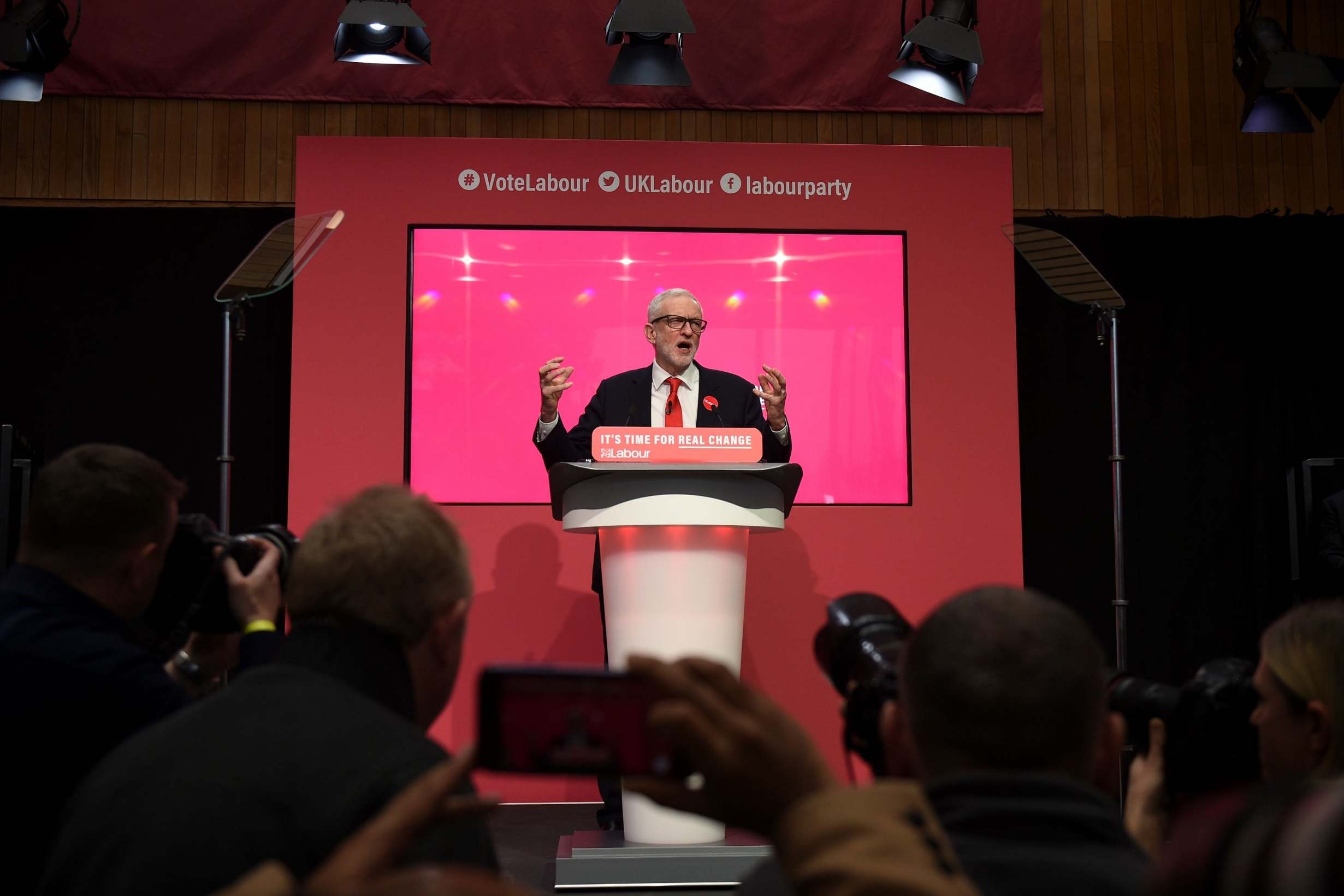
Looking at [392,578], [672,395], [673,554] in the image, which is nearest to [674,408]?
[672,395]

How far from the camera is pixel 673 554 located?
11.3 feet

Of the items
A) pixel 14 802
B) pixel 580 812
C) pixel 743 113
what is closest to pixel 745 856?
pixel 580 812

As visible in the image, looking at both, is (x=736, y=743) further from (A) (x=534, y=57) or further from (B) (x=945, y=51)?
(A) (x=534, y=57)

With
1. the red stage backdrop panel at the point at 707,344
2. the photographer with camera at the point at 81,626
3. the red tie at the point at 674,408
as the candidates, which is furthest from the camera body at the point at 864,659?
the red stage backdrop panel at the point at 707,344

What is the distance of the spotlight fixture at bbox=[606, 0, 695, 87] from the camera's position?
17.2 feet

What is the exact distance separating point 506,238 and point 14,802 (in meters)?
4.21

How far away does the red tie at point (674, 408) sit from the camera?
455cm

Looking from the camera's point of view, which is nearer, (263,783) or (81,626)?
(263,783)

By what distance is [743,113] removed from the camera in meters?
6.17

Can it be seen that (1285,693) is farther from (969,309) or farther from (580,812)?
(969,309)

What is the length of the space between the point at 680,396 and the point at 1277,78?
295cm

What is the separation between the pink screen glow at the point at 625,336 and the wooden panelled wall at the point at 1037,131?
805 mm

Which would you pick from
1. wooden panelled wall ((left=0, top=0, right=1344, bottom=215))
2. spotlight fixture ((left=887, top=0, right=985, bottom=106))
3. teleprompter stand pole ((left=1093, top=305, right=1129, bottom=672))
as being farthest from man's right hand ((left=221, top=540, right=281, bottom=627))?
wooden panelled wall ((left=0, top=0, right=1344, bottom=215))

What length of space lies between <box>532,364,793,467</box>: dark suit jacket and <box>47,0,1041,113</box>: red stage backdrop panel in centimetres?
198
